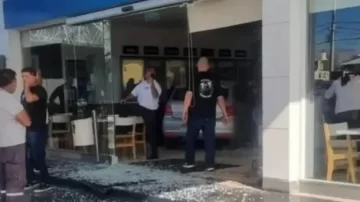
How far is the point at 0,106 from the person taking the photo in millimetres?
7453

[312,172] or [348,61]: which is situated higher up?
[348,61]

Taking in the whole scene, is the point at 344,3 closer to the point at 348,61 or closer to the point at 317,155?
the point at 348,61

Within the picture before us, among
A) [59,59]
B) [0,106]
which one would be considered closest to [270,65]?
[0,106]

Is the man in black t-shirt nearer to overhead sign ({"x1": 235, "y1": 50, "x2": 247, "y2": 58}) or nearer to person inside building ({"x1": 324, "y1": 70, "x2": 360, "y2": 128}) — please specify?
person inside building ({"x1": 324, "y1": 70, "x2": 360, "y2": 128})

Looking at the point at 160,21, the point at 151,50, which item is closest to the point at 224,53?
the point at 151,50

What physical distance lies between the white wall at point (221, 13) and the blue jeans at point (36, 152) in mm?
3047

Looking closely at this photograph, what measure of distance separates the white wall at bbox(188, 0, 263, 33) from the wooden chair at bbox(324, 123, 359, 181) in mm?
1988

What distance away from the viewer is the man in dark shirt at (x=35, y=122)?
30.1 ft

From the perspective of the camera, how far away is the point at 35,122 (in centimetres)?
925

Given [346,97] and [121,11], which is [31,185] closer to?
[121,11]

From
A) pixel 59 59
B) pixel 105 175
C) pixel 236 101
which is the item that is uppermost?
pixel 59 59

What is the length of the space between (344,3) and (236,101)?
20.3 ft

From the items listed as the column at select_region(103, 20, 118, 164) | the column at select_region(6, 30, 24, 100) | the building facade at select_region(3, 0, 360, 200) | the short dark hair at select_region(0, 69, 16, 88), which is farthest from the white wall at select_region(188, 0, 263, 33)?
the column at select_region(6, 30, 24, 100)

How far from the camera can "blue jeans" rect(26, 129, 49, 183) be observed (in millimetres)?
9367
